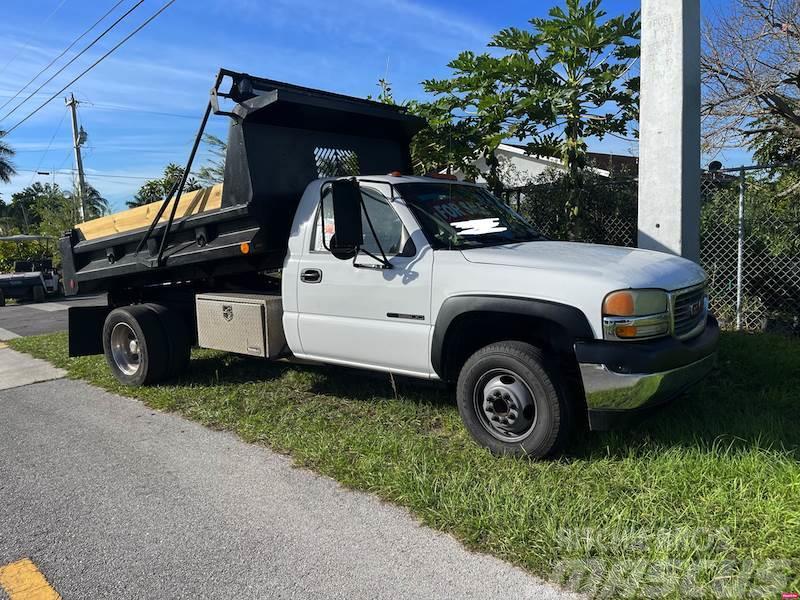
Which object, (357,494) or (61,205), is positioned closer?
(357,494)

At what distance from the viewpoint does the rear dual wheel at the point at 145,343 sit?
6531mm

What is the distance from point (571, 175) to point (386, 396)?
327cm

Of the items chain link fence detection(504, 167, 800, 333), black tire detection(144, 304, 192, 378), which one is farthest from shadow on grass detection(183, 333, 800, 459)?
chain link fence detection(504, 167, 800, 333)

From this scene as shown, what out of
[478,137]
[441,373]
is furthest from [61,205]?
[441,373]

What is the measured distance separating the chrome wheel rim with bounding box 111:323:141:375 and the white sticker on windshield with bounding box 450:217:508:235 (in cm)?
405

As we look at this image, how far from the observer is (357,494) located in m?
3.88

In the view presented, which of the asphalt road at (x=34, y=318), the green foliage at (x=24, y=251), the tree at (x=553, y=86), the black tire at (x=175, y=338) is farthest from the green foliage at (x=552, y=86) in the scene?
the green foliage at (x=24, y=251)

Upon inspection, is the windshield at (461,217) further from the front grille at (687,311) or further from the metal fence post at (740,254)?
the metal fence post at (740,254)

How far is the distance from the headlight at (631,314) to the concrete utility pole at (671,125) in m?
1.86

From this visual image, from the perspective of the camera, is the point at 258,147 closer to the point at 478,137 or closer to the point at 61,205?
the point at 478,137

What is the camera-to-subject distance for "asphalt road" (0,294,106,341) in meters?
12.8

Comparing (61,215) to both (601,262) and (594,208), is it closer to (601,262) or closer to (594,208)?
(594,208)

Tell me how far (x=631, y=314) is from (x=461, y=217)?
1.67 m

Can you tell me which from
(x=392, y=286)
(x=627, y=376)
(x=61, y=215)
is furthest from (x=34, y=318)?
(x=61, y=215)
